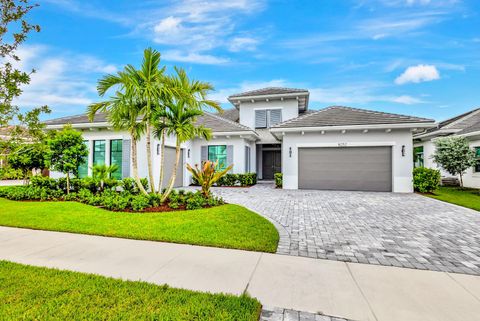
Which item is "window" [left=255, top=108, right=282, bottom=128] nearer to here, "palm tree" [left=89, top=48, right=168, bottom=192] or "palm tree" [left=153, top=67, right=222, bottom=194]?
"palm tree" [left=153, top=67, right=222, bottom=194]

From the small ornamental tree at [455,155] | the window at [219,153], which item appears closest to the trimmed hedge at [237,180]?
the window at [219,153]

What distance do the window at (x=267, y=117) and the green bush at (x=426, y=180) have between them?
401 inches

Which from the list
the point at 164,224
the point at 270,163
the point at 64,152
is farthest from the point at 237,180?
the point at 164,224

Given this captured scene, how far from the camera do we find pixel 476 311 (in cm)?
252

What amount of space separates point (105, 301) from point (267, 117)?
58.5ft

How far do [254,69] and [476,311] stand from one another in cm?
2016

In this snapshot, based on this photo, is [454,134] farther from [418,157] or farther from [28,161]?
[28,161]

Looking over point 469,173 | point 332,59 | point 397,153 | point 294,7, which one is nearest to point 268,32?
point 294,7

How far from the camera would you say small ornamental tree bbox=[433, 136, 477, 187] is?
13.2 metres

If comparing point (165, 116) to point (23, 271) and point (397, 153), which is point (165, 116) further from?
point (397, 153)

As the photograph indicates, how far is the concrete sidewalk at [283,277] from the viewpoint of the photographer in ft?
8.48

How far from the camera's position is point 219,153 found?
16.7 meters

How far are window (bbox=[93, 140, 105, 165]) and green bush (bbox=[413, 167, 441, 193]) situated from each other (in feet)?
59.4

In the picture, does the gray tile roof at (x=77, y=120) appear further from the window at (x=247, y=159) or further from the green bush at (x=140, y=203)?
the window at (x=247, y=159)
